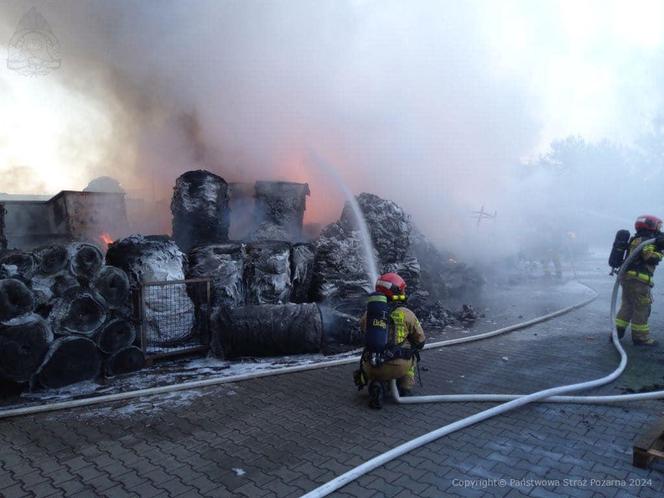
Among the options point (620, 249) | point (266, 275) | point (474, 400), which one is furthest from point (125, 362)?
point (620, 249)

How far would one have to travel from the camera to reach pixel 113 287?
5039 millimetres

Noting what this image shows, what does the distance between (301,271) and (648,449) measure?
16.7 ft

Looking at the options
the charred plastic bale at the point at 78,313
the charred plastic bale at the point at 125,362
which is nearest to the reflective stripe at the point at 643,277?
the charred plastic bale at the point at 125,362

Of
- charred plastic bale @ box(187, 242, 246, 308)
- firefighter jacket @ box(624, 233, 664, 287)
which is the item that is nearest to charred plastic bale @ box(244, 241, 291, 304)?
charred plastic bale @ box(187, 242, 246, 308)

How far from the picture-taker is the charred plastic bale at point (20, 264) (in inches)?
176

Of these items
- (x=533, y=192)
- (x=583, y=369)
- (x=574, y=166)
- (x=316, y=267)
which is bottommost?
(x=583, y=369)

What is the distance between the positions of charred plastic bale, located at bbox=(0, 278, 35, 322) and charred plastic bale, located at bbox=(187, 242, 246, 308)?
2.18 metres

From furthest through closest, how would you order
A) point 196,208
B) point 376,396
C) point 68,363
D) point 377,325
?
point 196,208 < point 68,363 < point 376,396 < point 377,325

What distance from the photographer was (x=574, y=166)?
28375 mm

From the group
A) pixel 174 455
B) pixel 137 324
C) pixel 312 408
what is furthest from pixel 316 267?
pixel 174 455

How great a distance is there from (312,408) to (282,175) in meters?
9.62

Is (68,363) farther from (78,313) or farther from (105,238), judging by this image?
(105,238)

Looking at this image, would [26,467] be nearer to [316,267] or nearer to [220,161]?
[316,267]

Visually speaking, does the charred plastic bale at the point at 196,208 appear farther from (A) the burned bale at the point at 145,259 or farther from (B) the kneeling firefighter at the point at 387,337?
(B) the kneeling firefighter at the point at 387,337
